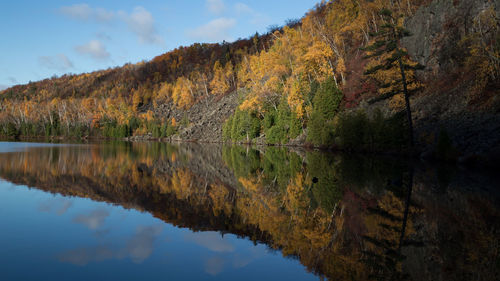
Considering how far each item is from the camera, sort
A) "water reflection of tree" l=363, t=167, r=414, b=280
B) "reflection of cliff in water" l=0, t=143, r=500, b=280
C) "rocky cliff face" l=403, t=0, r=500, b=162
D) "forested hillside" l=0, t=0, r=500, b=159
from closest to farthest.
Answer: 1. "water reflection of tree" l=363, t=167, r=414, b=280
2. "reflection of cliff in water" l=0, t=143, r=500, b=280
3. "rocky cliff face" l=403, t=0, r=500, b=162
4. "forested hillside" l=0, t=0, r=500, b=159

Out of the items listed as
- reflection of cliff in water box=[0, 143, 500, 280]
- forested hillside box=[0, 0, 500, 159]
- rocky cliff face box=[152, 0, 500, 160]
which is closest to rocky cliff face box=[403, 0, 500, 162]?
rocky cliff face box=[152, 0, 500, 160]

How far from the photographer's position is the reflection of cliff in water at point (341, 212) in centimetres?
595

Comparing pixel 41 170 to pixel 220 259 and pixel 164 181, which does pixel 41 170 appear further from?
pixel 220 259

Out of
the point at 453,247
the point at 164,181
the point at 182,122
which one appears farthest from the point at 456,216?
the point at 182,122

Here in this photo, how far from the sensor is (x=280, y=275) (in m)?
5.72

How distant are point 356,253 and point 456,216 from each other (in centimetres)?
444

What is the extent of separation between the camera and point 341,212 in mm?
9359

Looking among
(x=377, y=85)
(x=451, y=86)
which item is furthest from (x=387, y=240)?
(x=377, y=85)

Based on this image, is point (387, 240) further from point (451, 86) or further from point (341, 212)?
point (451, 86)

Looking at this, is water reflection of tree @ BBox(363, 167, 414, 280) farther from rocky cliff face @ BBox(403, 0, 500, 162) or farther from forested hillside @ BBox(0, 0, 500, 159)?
forested hillside @ BBox(0, 0, 500, 159)

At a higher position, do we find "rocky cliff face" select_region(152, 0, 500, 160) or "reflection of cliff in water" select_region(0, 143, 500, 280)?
"rocky cliff face" select_region(152, 0, 500, 160)

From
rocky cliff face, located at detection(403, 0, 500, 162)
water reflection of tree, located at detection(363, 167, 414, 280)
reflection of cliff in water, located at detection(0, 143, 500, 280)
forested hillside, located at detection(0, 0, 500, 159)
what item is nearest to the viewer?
water reflection of tree, located at detection(363, 167, 414, 280)

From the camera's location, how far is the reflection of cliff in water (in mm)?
5953

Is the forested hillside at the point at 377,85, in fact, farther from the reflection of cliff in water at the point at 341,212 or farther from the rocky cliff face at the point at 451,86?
the reflection of cliff in water at the point at 341,212
